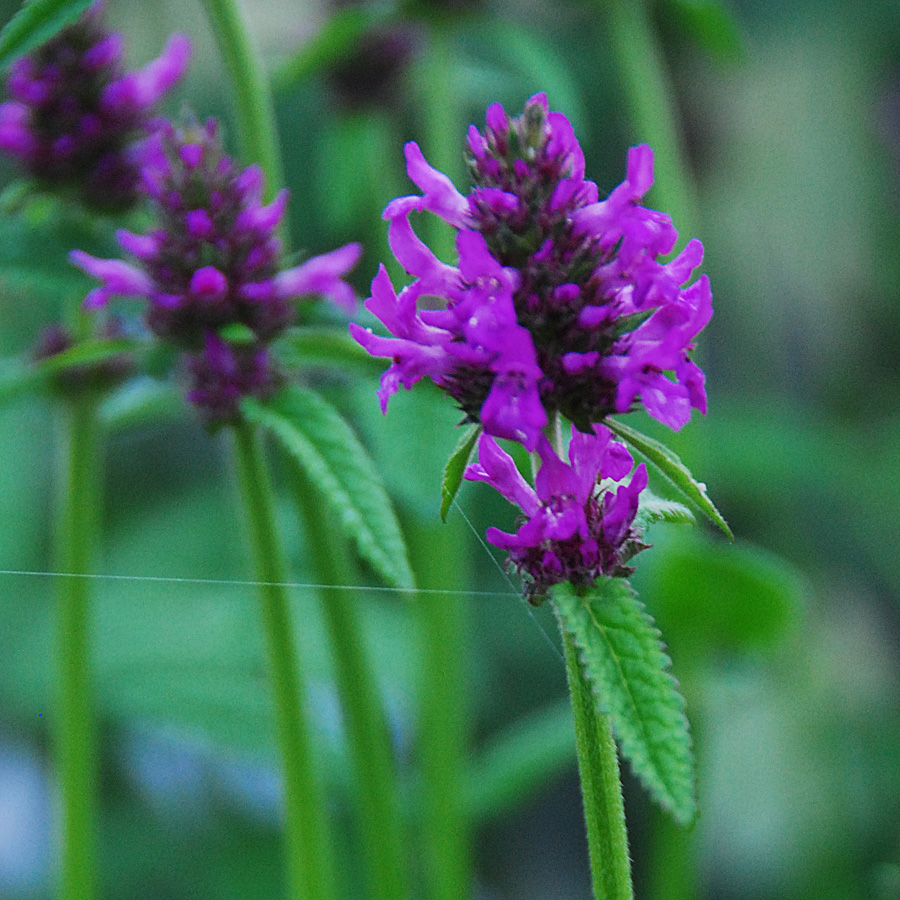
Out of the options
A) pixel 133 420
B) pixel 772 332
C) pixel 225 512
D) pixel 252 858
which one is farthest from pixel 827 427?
pixel 133 420

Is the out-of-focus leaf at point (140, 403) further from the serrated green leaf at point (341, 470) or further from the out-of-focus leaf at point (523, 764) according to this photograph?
the out-of-focus leaf at point (523, 764)

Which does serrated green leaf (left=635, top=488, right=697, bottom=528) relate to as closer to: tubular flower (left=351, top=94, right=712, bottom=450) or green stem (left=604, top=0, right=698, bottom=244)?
tubular flower (left=351, top=94, right=712, bottom=450)

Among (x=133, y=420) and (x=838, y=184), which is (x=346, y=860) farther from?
(x=838, y=184)

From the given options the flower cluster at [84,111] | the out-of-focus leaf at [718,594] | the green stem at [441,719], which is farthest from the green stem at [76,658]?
the out-of-focus leaf at [718,594]

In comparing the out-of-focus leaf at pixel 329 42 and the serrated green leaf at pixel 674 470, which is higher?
the out-of-focus leaf at pixel 329 42

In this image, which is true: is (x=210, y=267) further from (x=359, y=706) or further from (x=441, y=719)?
(x=441, y=719)

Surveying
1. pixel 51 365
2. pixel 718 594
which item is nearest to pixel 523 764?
pixel 718 594

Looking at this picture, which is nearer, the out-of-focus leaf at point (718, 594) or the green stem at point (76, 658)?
the green stem at point (76, 658)
